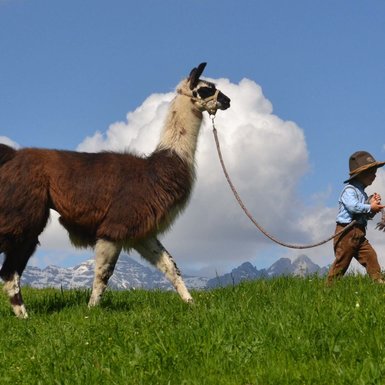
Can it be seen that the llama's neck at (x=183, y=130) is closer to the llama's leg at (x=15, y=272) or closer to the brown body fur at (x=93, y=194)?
the brown body fur at (x=93, y=194)

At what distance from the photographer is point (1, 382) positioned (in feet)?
20.0

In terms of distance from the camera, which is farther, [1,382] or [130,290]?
[130,290]

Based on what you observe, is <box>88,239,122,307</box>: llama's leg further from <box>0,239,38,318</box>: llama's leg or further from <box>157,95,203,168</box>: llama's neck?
<box>157,95,203,168</box>: llama's neck

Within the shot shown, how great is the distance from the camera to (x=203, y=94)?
31.2 ft

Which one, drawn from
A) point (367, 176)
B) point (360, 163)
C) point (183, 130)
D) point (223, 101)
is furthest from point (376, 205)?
point (183, 130)

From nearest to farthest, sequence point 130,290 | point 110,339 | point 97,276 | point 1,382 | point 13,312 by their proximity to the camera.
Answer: point 1,382
point 110,339
point 97,276
point 13,312
point 130,290

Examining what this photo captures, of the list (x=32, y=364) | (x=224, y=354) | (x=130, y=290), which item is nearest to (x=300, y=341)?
(x=224, y=354)

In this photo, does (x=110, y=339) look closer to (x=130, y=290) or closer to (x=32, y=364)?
(x=32, y=364)

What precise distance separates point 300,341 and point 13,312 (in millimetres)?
5223

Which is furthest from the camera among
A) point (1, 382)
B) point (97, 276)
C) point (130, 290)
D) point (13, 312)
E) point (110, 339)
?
point (130, 290)

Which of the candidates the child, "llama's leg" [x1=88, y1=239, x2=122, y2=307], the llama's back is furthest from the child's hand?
"llama's leg" [x1=88, y1=239, x2=122, y2=307]

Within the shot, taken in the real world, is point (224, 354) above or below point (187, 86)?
below

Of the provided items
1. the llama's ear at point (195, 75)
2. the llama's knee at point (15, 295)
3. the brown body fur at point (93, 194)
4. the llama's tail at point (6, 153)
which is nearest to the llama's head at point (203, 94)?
Answer: the llama's ear at point (195, 75)

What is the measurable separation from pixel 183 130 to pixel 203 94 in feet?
1.91
